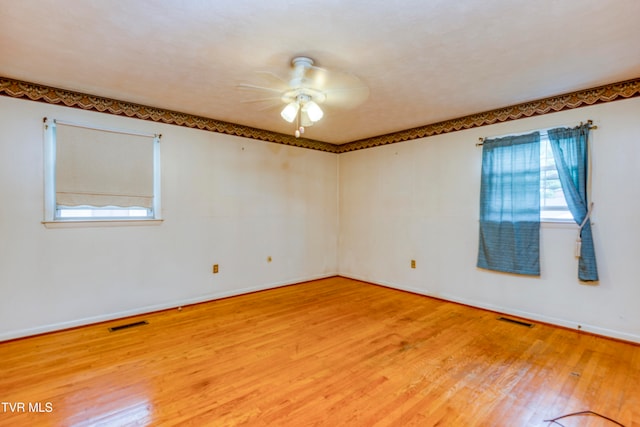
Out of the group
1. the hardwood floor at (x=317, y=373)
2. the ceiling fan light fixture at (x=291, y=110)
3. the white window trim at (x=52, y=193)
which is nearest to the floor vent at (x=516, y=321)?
the hardwood floor at (x=317, y=373)

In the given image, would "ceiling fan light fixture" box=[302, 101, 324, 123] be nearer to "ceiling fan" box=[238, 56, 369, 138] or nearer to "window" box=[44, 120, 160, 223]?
"ceiling fan" box=[238, 56, 369, 138]

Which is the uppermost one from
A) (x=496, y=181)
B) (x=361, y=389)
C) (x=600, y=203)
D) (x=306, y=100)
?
(x=306, y=100)

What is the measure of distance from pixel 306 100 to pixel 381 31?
32.8 inches

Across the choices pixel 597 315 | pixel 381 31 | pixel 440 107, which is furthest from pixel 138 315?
pixel 597 315

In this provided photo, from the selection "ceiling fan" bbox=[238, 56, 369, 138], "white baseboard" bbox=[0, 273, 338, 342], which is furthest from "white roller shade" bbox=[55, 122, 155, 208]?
"ceiling fan" bbox=[238, 56, 369, 138]

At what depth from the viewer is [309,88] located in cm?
261

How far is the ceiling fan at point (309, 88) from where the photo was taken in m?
2.41

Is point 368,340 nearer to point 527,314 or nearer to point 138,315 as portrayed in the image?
point 527,314

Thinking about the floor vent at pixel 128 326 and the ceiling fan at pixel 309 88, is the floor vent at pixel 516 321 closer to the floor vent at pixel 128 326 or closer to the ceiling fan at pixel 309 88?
the ceiling fan at pixel 309 88

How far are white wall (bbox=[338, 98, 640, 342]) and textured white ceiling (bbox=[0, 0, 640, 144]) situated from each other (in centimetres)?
70

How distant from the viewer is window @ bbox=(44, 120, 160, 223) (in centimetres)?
308

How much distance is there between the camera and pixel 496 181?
12.1 feet

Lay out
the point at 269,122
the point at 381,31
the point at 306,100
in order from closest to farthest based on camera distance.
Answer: the point at 381,31 → the point at 306,100 → the point at 269,122

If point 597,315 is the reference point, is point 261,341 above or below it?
below
